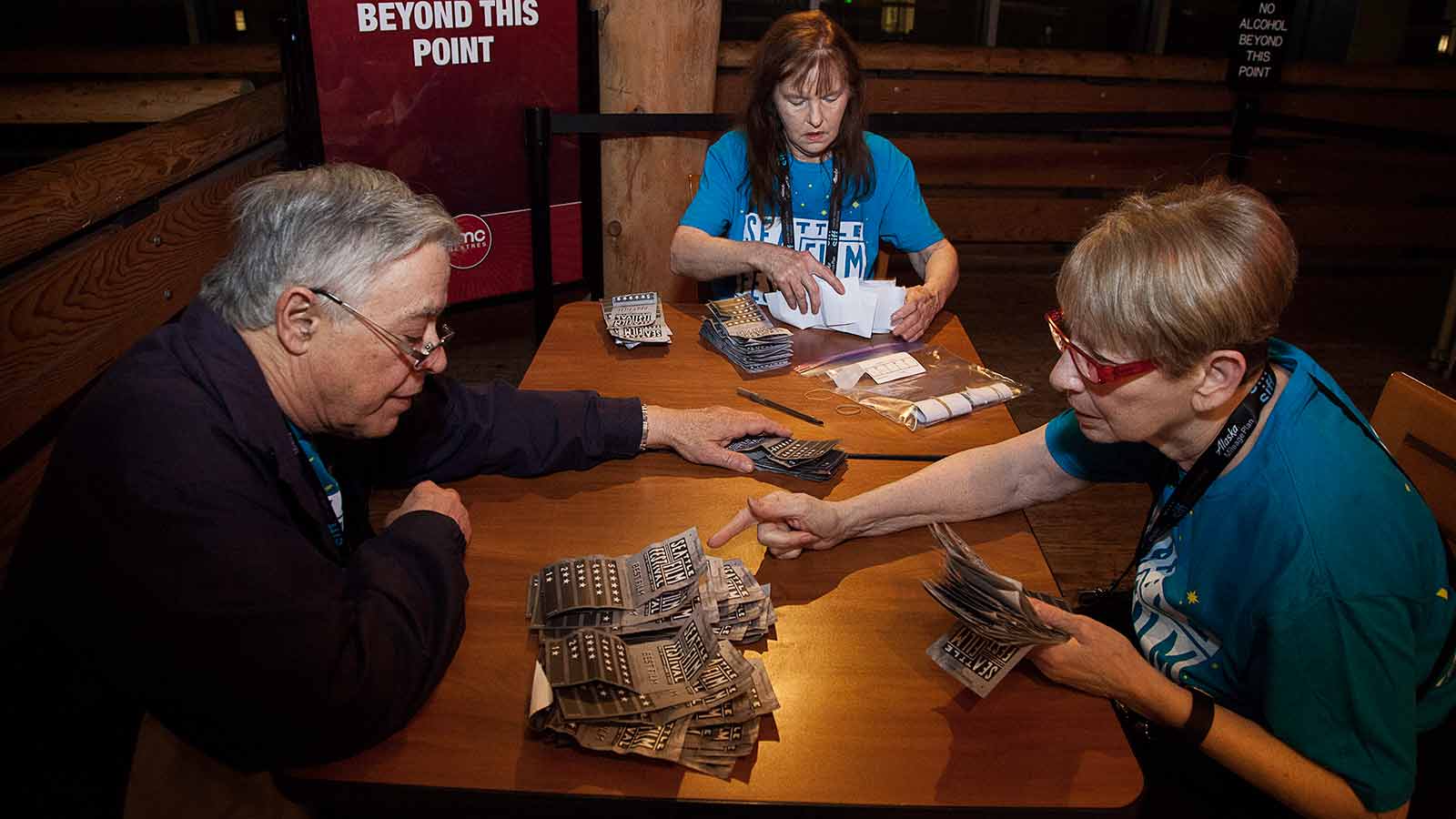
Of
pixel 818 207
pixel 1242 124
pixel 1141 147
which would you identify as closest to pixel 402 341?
pixel 818 207

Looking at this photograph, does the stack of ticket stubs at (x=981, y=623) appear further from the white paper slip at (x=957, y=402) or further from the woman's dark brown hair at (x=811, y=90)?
the woman's dark brown hair at (x=811, y=90)

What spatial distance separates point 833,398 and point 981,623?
105 cm

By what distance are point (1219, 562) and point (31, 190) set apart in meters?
3.13

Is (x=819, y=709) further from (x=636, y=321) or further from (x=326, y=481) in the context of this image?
(x=636, y=321)

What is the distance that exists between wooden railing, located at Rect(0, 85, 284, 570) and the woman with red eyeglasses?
2443 millimetres

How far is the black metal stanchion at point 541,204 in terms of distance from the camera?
4375 mm

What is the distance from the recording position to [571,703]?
4.38ft

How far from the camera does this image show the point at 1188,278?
55.2 inches

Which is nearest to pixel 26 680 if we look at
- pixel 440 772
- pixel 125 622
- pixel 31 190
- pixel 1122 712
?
pixel 125 622

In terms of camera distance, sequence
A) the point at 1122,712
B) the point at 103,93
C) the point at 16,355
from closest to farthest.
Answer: the point at 1122,712 → the point at 16,355 → the point at 103,93

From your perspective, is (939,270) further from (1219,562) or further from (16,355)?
(16,355)

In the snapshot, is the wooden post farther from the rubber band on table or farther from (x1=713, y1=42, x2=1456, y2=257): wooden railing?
the rubber band on table

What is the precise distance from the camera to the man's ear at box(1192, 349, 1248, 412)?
143 centimetres

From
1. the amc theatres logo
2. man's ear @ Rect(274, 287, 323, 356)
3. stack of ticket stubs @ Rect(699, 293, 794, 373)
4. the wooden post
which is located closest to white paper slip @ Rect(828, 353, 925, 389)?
stack of ticket stubs @ Rect(699, 293, 794, 373)
